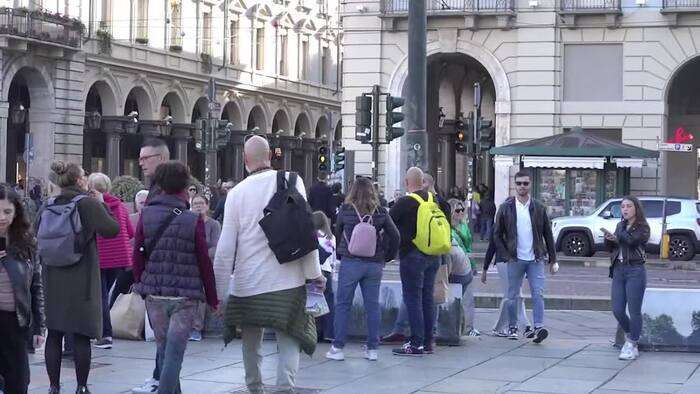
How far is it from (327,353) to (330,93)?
203 ft

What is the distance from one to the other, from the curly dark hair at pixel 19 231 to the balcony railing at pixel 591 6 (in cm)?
3079

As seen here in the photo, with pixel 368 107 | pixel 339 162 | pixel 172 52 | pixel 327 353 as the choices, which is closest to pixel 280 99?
pixel 172 52

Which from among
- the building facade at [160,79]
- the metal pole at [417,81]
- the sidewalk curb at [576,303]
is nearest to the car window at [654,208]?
the building facade at [160,79]

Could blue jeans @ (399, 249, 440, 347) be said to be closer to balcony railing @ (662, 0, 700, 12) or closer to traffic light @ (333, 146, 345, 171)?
balcony railing @ (662, 0, 700, 12)

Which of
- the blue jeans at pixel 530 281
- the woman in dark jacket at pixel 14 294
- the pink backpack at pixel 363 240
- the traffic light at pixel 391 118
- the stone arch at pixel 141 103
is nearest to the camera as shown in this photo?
the woman in dark jacket at pixel 14 294

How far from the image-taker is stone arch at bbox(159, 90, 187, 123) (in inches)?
2243

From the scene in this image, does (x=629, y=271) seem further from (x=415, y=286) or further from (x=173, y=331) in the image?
(x=173, y=331)

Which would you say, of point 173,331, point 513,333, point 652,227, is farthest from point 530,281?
point 652,227

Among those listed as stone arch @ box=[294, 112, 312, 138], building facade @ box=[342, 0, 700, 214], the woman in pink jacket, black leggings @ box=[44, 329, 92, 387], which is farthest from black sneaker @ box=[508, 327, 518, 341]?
stone arch @ box=[294, 112, 312, 138]

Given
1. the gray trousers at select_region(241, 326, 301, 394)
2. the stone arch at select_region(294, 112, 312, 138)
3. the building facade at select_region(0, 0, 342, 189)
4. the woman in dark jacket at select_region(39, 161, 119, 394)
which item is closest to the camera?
the gray trousers at select_region(241, 326, 301, 394)

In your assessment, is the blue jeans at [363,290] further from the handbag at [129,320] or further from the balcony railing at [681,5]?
the balcony railing at [681,5]

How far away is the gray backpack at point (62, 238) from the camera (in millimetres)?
9633

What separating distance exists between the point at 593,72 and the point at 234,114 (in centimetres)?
2793

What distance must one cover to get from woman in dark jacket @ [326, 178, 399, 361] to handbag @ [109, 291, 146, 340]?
2279 mm
